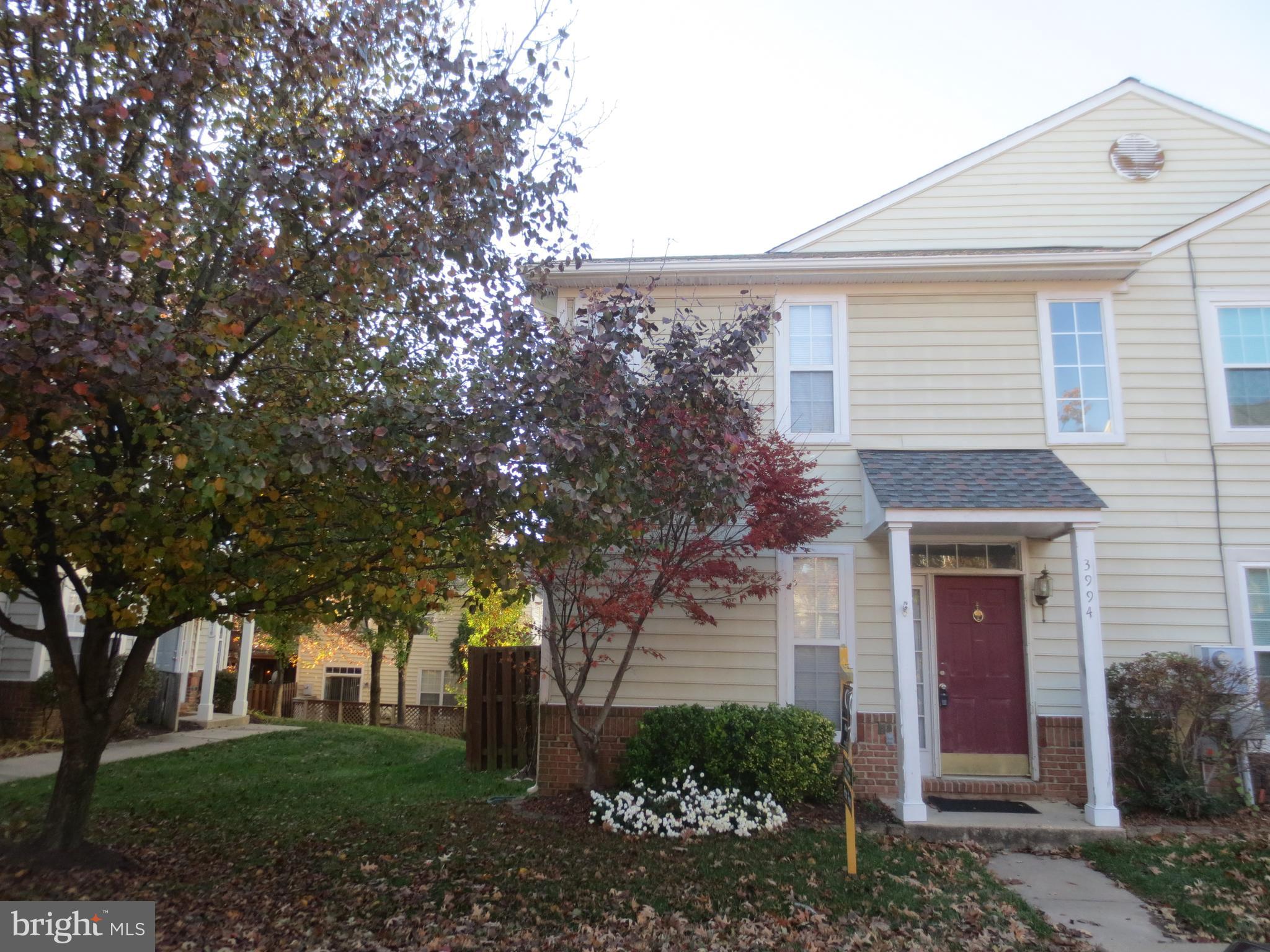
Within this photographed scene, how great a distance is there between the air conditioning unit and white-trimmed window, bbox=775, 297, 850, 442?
4.17m

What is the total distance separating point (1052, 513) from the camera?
8.67 meters

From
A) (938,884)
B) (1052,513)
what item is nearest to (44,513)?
(938,884)

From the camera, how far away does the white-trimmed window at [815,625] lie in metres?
9.86

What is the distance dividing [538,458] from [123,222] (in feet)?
9.29

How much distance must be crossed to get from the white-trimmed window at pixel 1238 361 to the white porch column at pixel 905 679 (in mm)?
4127

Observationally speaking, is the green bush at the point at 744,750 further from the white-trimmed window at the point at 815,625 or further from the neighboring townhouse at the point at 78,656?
the neighboring townhouse at the point at 78,656

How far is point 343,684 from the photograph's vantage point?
29.2 metres

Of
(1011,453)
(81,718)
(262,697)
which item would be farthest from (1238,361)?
(262,697)

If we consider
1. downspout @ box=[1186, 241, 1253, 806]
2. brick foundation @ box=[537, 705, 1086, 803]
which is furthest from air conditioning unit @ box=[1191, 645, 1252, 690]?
brick foundation @ box=[537, 705, 1086, 803]

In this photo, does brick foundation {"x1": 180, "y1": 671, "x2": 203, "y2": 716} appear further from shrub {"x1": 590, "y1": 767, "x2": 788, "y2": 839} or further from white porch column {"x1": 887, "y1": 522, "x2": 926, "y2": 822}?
white porch column {"x1": 887, "y1": 522, "x2": 926, "y2": 822}

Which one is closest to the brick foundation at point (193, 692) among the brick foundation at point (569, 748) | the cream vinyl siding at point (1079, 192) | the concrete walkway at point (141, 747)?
the concrete walkway at point (141, 747)

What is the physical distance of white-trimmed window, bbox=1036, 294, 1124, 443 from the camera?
10.1 metres

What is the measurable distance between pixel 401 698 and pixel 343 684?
4.83m

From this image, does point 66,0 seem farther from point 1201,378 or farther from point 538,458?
point 1201,378
